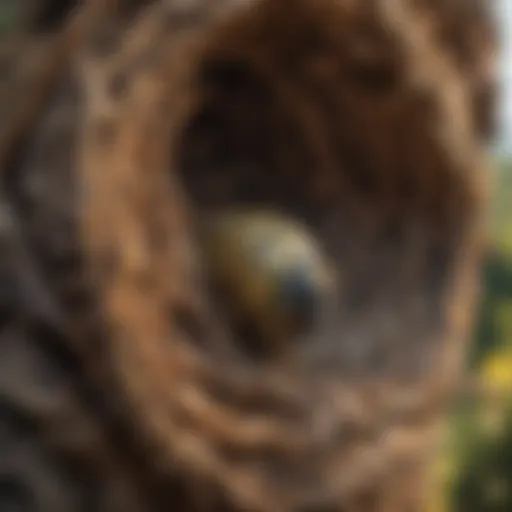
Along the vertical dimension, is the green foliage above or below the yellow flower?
below

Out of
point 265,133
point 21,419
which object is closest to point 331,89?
point 265,133

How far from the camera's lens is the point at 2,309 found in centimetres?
44

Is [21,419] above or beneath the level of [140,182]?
beneath

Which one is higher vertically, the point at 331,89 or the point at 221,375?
the point at 331,89

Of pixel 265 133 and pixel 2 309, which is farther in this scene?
pixel 265 133

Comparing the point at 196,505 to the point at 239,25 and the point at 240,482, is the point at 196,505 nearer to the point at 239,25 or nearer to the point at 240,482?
the point at 240,482

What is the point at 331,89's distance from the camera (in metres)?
0.59

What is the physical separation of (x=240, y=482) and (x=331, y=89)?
0.23m

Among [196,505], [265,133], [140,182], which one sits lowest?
[196,505]

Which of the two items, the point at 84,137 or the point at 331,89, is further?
the point at 331,89

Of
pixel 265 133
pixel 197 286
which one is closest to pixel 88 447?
pixel 197 286

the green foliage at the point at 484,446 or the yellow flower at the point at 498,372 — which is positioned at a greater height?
the yellow flower at the point at 498,372

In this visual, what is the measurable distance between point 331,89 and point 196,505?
250mm

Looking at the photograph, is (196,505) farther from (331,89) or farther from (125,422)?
(331,89)
